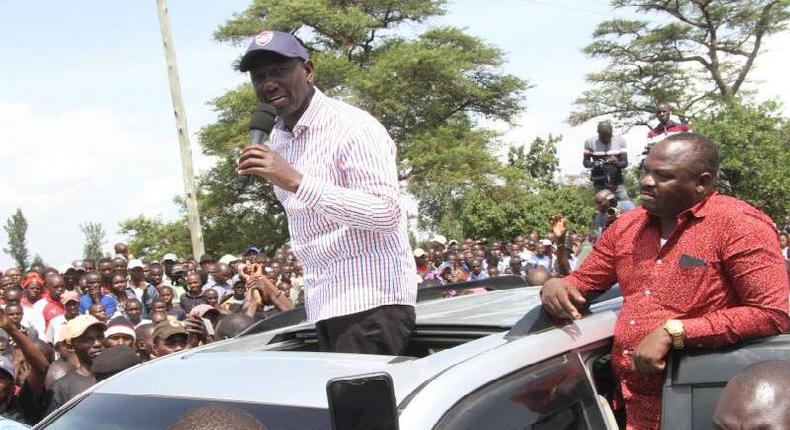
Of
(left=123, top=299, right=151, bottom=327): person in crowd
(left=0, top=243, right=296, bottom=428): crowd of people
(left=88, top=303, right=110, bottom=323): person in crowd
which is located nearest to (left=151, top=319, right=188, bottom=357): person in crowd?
(left=0, top=243, right=296, bottom=428): crowd of people

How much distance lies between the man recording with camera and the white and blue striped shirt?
491 cm

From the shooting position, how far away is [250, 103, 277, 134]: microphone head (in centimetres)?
302

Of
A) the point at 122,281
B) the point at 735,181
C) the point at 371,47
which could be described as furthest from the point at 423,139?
the point at 122,281

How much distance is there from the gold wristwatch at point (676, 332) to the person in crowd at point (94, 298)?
6.88m

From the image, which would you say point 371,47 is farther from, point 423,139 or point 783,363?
point 783,363

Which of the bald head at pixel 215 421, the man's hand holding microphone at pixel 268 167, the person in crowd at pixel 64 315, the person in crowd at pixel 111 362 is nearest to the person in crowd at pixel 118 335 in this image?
the person in crowd at pixel 111 362

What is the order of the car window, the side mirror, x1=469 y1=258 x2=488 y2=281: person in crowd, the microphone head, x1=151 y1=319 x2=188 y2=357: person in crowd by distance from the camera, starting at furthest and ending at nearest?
x1=469 y1=258 x2=488 y2=281: person in crowd
x1=151 y1=319 x2=188 y2=357: person in crowd
the microphone head
the car window
the side mirror

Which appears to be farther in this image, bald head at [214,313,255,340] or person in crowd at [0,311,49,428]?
bald head at [214,313,255,340]

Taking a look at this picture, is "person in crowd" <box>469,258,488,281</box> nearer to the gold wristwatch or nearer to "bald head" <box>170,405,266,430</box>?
the gold wristwatch

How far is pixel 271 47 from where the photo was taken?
2.89 metres

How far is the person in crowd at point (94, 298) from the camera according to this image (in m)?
8.58

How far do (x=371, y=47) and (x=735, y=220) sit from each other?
3084 cm

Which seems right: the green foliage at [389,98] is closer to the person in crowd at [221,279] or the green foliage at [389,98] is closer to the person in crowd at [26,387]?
the person in crowd at [221,279]

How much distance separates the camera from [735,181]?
2525 centimetres
